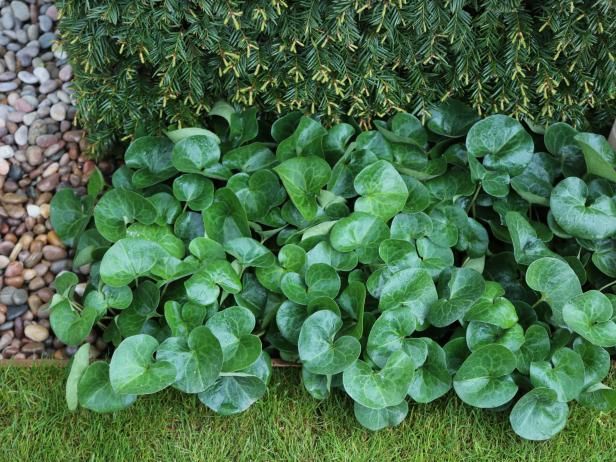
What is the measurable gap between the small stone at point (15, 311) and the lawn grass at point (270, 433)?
23 centimetres

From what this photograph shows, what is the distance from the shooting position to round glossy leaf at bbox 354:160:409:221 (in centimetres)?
205

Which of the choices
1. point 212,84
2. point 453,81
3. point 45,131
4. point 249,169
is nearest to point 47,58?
point 45,131

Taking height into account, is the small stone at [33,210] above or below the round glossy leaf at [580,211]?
below

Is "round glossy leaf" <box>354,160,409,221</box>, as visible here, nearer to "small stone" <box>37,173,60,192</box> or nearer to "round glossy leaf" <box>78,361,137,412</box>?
"round glossy leaf" <box>78,361,137,412</box>

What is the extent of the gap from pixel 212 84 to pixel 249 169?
273 millimetres

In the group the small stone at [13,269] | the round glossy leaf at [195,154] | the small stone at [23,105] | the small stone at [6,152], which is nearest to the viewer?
the round glossy leaf at [195,154]

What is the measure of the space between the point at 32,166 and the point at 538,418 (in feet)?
5.69

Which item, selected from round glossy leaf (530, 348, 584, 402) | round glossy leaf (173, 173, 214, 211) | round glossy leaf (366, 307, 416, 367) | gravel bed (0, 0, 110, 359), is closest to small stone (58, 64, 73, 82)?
gravel bed (0, 0, 110, 359)

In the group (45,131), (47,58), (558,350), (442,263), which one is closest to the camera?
(558,350)

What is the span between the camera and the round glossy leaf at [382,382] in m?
1.81

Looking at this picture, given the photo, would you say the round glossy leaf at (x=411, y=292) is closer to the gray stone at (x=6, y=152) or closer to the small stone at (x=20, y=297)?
the small stone at (x=20, y=297)

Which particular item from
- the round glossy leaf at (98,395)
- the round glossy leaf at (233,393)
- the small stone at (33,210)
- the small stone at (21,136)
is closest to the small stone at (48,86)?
the small stone at (21,136)

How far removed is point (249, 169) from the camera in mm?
2176

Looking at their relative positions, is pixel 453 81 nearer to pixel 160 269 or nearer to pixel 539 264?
pixel 539 264
